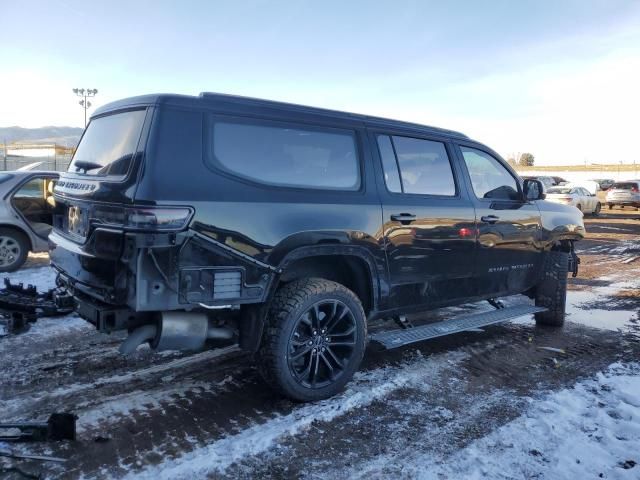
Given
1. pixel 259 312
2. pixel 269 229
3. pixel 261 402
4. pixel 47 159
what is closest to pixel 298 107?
pixel 269 229

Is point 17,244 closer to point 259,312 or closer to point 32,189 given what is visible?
point 32,189

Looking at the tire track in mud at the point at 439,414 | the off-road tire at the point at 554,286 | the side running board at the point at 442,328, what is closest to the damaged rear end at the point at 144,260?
the tire track in mud at the point at 439,414

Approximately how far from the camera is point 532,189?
5496 mm

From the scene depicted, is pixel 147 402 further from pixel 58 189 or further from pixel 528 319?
pixel 528 319

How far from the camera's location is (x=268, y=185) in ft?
11.6

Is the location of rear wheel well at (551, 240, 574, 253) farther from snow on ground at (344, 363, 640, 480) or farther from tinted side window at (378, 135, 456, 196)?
snow on ground at (344, 363, 640, 480)

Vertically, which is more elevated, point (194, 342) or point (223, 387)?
point (194, 342)

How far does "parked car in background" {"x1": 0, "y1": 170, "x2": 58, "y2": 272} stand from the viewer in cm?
767

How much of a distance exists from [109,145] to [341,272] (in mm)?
1933

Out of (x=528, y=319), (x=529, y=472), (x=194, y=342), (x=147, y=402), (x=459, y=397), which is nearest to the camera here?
(x=529, y=472)

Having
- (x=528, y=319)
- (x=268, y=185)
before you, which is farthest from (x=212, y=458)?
(x=528, y=319)

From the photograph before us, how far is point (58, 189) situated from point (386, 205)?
254 centimetres

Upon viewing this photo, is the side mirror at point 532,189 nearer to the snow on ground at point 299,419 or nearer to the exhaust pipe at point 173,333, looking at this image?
the snow on ground at point 299,419

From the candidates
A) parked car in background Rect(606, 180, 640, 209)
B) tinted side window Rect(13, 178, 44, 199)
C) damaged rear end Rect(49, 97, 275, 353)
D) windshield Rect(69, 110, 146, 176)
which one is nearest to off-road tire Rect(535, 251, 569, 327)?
damaged rear end Rect(49, 97, 275, 353)
